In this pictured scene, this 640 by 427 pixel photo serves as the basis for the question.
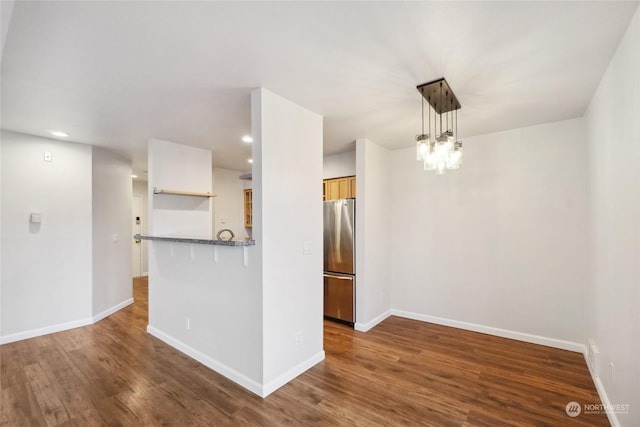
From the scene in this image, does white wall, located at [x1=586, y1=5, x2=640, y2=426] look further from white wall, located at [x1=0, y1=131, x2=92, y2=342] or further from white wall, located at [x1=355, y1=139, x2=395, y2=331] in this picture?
white wall, located at [x1=0, y1=131, x2=92, y2=342]

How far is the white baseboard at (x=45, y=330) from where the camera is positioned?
133 inches

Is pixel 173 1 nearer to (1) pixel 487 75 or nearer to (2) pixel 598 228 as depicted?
(1) pixel 487 75

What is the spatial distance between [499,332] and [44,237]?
584 cm

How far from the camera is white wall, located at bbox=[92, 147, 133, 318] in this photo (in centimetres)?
416

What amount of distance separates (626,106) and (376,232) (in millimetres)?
2679

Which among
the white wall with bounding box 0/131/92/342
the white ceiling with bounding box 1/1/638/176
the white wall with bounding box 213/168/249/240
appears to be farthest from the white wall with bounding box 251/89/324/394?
the white wall with bounding box 0/131/92/342

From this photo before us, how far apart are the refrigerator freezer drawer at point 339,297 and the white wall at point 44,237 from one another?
3352mm

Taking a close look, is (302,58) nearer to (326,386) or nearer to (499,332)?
→ (326,386)

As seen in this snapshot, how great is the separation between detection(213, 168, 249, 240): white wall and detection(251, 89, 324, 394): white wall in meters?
3.08

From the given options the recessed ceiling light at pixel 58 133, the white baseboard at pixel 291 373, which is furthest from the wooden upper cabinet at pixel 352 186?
the recessed ceiling light at pixel 58 133

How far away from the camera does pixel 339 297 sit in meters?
3.97

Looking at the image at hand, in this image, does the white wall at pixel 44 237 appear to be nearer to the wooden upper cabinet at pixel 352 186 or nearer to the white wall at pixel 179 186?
the white wall at pixel 179 186

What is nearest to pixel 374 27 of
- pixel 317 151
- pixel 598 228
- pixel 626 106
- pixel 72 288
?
pixel 317 151

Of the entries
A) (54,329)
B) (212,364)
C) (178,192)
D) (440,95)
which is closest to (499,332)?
(440,95)
